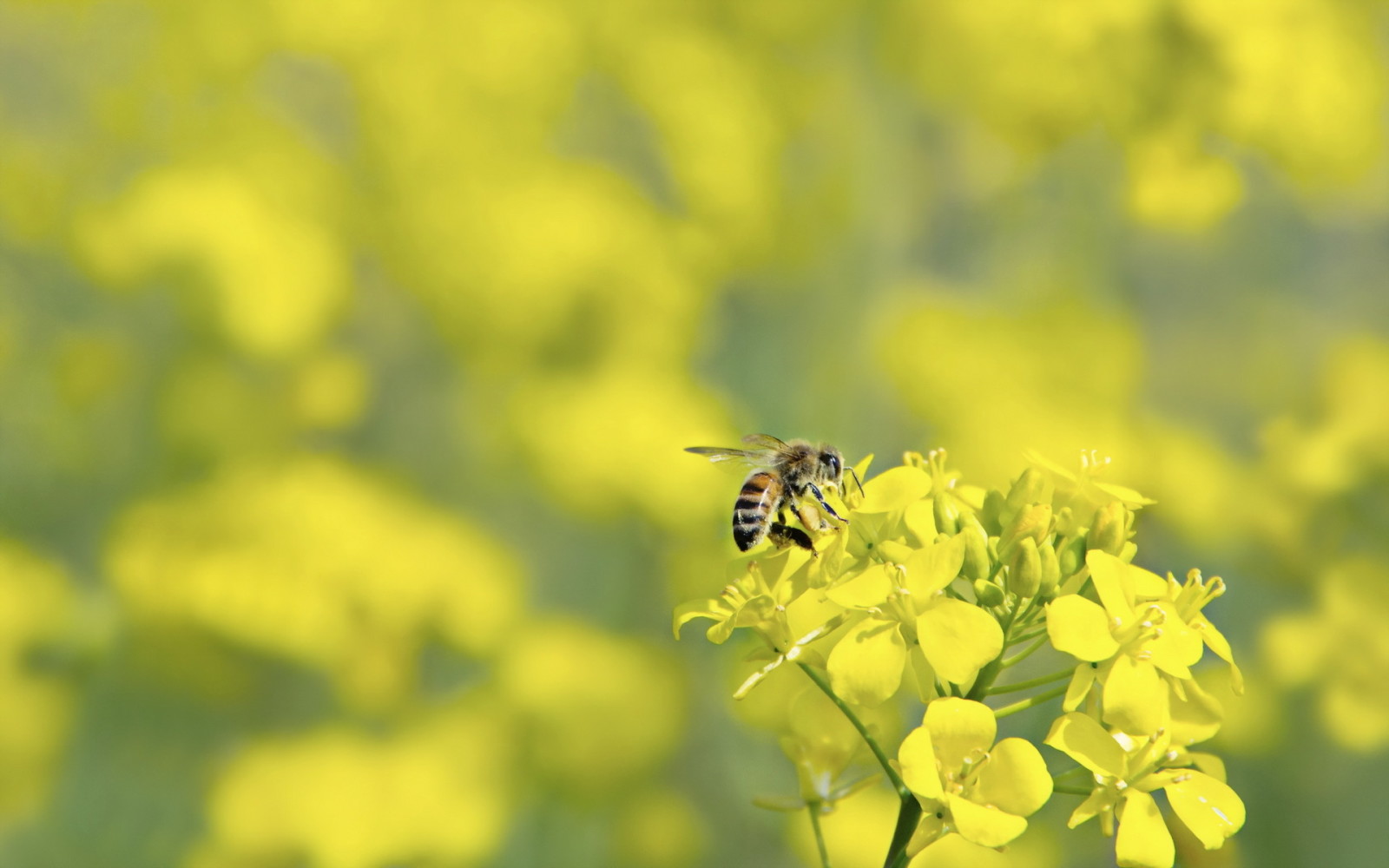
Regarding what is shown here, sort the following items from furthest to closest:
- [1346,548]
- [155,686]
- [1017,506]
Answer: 1. [1346,548]
2. [155,686]
3. [1017,506]

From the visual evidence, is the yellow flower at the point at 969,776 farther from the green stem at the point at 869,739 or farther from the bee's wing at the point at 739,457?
the bee's wing at the point at 739,457

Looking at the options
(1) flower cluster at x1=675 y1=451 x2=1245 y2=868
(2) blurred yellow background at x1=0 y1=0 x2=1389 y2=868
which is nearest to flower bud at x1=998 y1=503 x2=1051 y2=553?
(1) flower cluster at x1=675 y1=451 x2=1245 y2=868

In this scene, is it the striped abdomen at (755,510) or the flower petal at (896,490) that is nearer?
the flower petal at (896,490)

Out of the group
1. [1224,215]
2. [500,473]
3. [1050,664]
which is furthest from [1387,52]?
[500,473]

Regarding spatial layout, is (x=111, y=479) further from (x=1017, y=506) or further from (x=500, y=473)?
(x=1017, y=506)

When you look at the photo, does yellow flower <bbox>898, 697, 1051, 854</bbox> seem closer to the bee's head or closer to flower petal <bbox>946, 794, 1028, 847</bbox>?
flower petal <bbox>946, 794, 1028, 847</bbox>

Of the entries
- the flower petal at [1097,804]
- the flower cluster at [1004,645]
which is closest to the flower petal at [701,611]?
the flower cluster at [1004,645]
